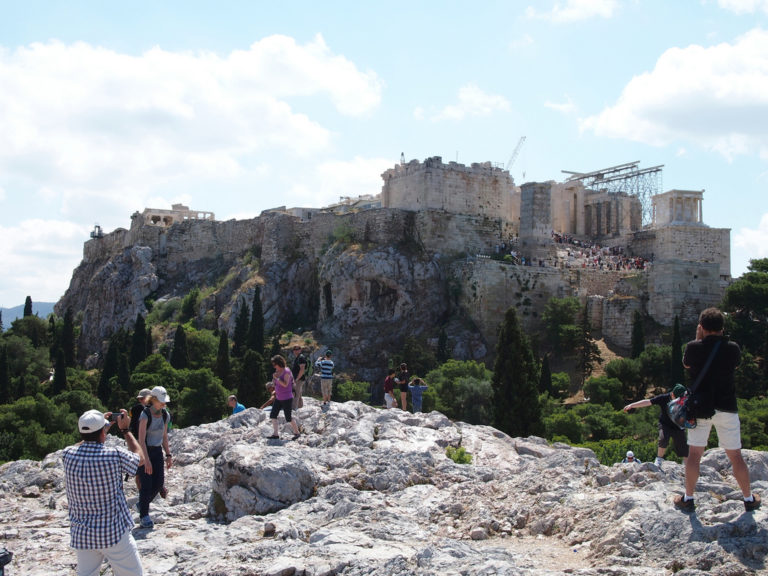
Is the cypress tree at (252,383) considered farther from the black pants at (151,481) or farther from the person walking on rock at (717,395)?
the person walking on rock at (717,395)

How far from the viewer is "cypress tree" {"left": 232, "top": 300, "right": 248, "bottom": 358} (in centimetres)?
4175

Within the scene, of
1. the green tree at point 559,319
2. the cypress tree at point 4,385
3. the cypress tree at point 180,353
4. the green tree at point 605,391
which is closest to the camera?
the green tree at point 605,391

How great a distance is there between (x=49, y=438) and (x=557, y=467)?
22.8 m

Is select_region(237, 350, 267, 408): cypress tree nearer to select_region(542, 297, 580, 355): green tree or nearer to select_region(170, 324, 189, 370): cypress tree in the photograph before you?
select_region(170, 324, 189, 370): cypress tree

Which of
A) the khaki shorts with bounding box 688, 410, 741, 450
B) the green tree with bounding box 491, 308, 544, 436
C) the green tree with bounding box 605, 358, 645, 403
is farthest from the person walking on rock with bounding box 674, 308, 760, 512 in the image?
the green tree with bounding box 605, 358, 645, 403

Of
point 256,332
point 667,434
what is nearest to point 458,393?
point 256,332

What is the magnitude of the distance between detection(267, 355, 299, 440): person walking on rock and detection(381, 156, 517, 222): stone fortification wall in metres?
30.4

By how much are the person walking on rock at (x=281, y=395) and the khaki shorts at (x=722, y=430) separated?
7.08 meters

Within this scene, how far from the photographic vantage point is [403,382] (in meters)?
18.5

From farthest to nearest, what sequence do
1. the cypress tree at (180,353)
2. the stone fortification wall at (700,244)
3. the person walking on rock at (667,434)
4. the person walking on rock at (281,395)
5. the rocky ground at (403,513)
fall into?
the stone fortification wall at (700,244) < the cypress tree at (180,353) < the person walking on rock at (281,395) < the person walking on rock at (667,434) < the rocky ground at (403,513)

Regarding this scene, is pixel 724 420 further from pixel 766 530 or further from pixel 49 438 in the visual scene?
pixel 49 438

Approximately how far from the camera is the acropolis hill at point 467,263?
130ft

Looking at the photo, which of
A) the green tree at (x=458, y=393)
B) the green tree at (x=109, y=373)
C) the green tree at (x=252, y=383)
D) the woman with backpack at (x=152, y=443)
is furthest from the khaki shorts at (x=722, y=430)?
the green tree at (x=109, y=373)

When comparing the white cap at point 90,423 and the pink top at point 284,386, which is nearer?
the white cap at point 90,423
